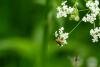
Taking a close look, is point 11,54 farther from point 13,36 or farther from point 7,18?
point 7,18

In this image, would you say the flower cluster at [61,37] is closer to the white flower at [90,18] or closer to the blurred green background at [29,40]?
the white flower at [90,18]

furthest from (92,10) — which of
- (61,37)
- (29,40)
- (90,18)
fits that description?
(29,40)

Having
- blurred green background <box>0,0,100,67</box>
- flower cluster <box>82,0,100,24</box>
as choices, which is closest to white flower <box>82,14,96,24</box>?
flower cluster <box>82,0,100,24</box>

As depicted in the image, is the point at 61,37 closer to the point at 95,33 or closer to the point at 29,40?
the point at 95,33

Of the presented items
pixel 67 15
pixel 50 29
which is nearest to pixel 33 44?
pixel 50 29

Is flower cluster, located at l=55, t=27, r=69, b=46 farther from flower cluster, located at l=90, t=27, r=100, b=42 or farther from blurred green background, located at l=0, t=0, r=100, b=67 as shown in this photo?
blurred green background, located at l=0, t=0, r=100, b=67

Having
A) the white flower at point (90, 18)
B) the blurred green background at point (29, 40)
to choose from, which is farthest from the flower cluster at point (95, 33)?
the blurred green background at point (29, 40)
